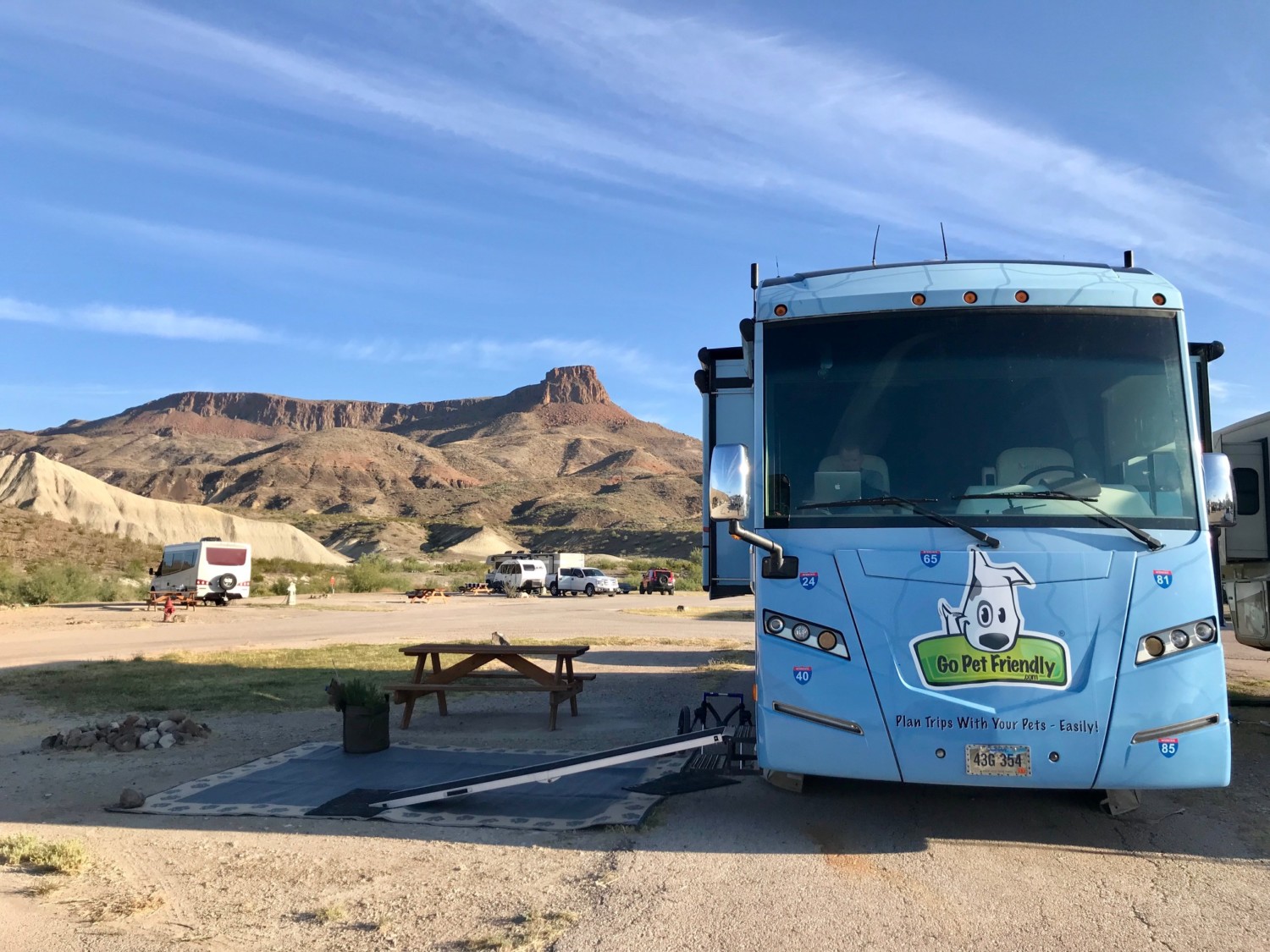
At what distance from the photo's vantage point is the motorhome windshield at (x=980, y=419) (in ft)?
17.3

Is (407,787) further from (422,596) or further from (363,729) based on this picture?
(422,596)

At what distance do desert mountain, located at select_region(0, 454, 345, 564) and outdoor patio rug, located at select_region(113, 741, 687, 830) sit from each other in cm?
5772

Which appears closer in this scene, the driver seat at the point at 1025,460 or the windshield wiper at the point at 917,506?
the windshield wiper at the point at 917,506

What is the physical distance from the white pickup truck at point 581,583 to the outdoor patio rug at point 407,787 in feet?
128

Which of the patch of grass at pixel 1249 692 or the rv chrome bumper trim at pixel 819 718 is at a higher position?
the rv chrome bumper trim at pixel 819 718

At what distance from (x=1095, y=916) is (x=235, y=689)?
10.7 meters

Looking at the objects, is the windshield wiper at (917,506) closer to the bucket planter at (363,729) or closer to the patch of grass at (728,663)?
the bucket planter at (363,729)

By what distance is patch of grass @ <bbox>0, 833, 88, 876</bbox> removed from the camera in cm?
496

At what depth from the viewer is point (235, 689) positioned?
12.5 metres

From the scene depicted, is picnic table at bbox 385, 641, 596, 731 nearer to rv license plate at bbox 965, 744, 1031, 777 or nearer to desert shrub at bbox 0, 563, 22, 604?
rv license plate at bbox 965, 744, 1031, 777

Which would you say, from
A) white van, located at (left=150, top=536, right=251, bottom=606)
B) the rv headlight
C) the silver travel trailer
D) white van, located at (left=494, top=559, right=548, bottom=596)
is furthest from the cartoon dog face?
white van, located at (left=494, top=559, right=548, bottom=596)

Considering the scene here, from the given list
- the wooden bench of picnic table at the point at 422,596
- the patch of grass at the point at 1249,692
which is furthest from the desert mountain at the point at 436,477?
the patch of grass at the point at 1249,692

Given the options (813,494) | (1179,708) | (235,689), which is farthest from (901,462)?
(235,689)

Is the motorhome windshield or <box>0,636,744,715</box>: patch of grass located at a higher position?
the motorhome windshield
